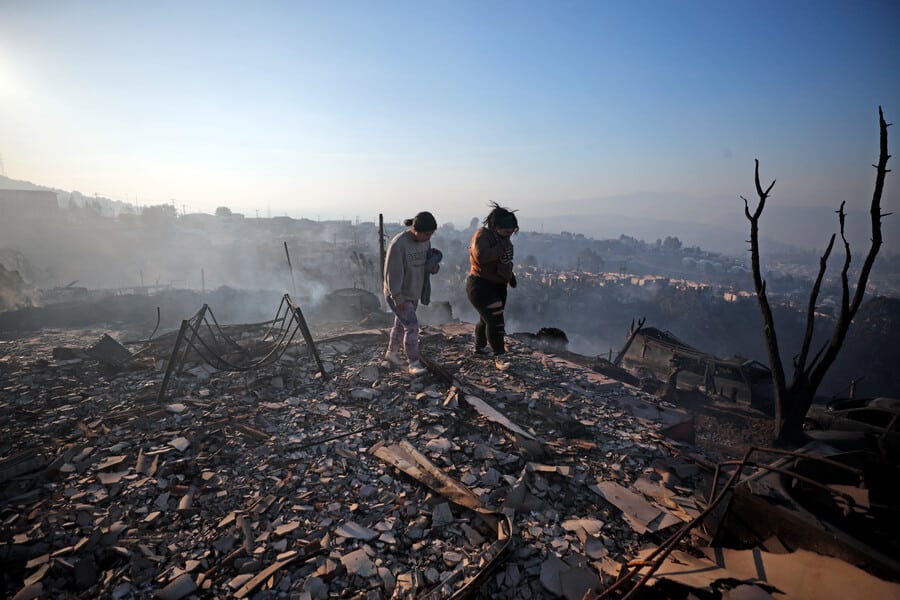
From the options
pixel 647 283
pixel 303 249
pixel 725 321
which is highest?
pixel 303 249

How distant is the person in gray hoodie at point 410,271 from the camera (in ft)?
16.3

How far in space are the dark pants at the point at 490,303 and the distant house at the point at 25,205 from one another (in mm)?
63500

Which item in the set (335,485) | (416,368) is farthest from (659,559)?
(416,368)

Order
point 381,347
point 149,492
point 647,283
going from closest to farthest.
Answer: point 149,492, point 381,347, point 647,283

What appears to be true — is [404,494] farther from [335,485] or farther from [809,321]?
[809,321]

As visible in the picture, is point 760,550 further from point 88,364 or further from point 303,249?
point 303,249

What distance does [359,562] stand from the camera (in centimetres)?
249

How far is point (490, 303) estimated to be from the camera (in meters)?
5.39

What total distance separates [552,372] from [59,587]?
17.8ft

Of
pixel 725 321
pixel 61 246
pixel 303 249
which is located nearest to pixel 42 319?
pixel 303 249

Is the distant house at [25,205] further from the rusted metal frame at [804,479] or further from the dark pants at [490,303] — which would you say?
the rusted metal frame at [804,479]

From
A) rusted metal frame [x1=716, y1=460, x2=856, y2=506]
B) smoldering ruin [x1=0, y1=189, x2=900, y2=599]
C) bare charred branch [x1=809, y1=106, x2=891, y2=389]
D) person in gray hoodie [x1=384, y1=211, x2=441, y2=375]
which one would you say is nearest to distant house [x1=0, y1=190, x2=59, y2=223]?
smoldering ruin [x1=0, y1=189, x2=900, y2=599]

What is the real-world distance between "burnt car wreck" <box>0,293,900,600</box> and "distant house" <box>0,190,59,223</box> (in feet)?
195

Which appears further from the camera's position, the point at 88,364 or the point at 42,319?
the point at 42,319
